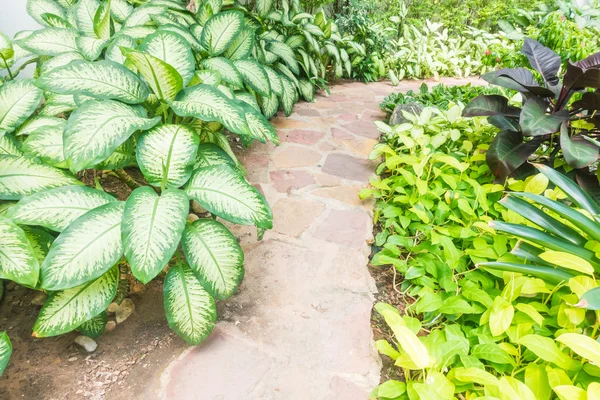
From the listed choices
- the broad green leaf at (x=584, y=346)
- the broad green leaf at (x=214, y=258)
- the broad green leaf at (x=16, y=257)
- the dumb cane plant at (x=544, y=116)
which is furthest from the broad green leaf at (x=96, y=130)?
the dumb cane plant at (x=544, y=116)

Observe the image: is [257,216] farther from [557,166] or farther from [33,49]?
[557,166]

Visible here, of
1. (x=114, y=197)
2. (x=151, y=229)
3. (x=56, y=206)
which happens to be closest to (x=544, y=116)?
(x=151, y=229)

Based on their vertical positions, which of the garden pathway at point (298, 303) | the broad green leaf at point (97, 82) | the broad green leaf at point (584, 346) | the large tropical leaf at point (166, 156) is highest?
the broad green leaf at point (97, 82)

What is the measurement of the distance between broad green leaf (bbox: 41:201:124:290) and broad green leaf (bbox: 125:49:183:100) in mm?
448

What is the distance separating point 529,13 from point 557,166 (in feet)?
15.1

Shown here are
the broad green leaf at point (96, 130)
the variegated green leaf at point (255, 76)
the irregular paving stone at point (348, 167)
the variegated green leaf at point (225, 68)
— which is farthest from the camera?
the irregular paving stone at point (348, 167)

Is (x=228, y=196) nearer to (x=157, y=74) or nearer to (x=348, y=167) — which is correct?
(x=157, y=74)

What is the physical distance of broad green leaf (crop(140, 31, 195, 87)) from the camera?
48.4 inches

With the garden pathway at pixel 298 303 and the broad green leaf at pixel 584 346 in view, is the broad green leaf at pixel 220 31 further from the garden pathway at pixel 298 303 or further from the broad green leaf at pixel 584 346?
the broad green leaf at pixel 584 346

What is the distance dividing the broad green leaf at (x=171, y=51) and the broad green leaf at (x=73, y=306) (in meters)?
0.71

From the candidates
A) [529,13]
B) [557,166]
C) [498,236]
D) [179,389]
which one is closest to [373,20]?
[529,13]

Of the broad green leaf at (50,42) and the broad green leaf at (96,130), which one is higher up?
the broad green leaf at (50,42)

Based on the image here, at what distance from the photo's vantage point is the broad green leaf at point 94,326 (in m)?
1.07

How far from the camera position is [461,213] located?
5.49 feet
